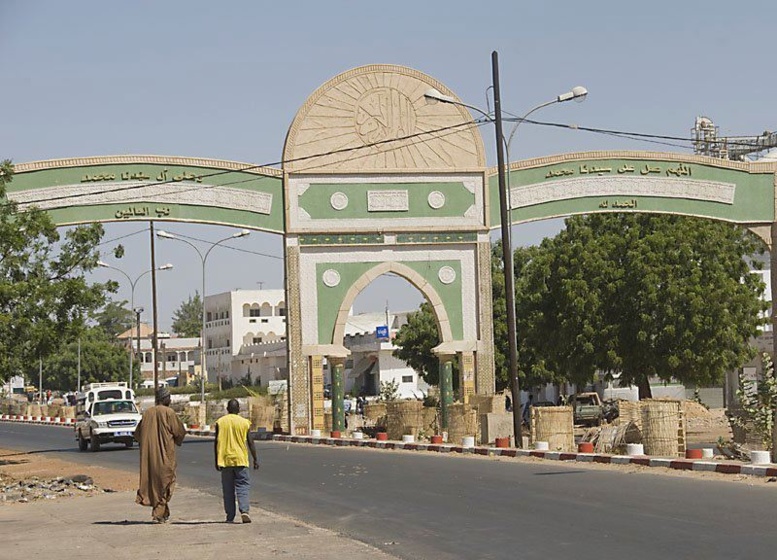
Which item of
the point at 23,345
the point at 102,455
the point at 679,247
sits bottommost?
the point at 102,455

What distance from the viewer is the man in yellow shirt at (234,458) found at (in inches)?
587

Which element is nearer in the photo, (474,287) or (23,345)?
(23,345)

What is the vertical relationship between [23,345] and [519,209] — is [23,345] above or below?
below

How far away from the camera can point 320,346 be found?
1476 inches

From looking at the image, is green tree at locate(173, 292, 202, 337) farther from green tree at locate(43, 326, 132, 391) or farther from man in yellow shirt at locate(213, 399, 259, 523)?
man in yellow shirt at locate(213, 399, 259, 523)

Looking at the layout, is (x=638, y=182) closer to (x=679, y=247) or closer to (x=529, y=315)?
(x=679, y=247)

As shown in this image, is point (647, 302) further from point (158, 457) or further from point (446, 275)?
point (158, 457)

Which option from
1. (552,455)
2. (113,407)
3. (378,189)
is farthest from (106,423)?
(552,455)

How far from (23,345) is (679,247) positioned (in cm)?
2734

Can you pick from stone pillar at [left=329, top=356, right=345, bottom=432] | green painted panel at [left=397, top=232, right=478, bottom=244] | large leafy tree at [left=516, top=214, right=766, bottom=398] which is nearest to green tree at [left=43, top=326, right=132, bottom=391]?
large leafy tree at [left=516, top=214, right=766, bottom=398]

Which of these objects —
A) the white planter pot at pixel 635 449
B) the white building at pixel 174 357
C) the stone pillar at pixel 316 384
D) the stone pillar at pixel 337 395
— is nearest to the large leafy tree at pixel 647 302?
the stone pillar at pixel 337 395

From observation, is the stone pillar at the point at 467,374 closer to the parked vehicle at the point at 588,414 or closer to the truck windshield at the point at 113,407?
the truck windshield at the point at 113,407

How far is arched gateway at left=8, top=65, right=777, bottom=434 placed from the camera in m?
37.4

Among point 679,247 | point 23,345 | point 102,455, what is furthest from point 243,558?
point 679,247
